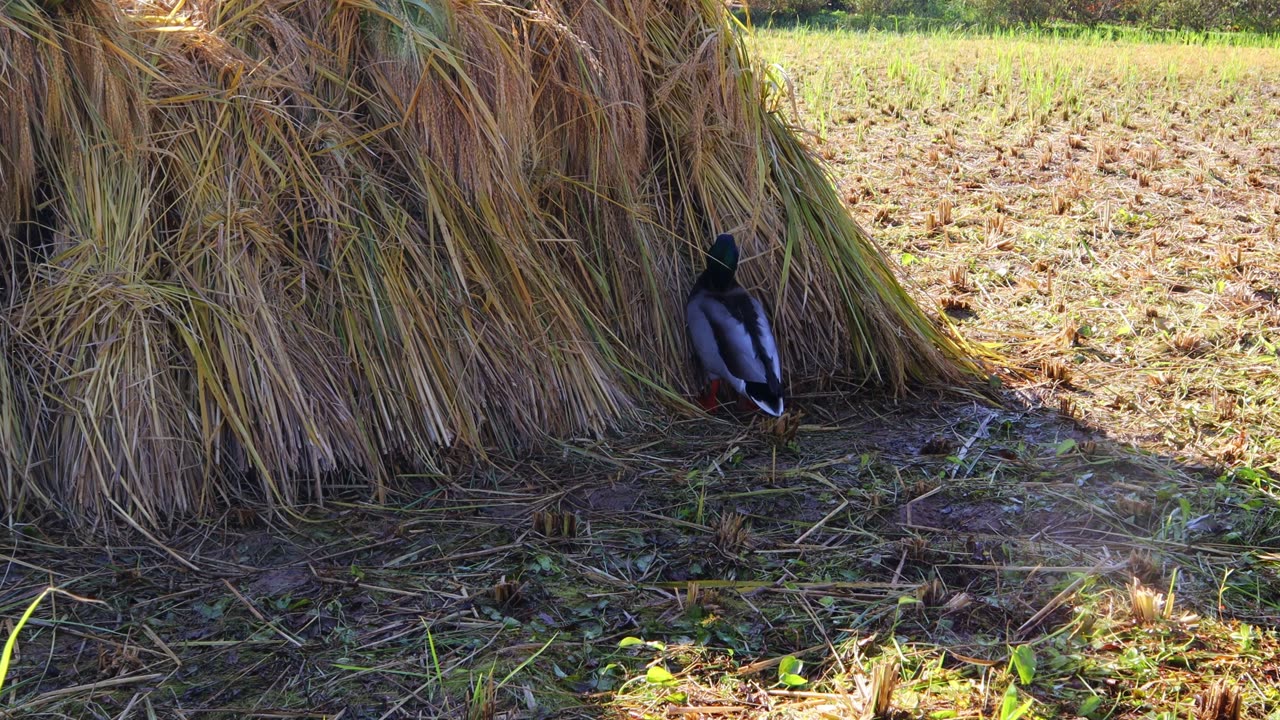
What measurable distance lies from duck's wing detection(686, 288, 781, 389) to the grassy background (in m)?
0.20

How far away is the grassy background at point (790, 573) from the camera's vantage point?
7.39ft

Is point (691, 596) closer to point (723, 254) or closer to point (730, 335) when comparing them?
point (730, 335)

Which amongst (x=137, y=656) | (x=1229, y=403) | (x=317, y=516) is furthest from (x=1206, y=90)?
(x=137, y=656)

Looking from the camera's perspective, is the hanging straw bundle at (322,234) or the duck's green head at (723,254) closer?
the hanging straw bundle at (322,234)

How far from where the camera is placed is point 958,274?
16.9 feet

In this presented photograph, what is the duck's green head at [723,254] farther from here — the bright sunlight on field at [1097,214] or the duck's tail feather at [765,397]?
the bright sunlight on field at [1097,214]

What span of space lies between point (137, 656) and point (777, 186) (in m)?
2.68

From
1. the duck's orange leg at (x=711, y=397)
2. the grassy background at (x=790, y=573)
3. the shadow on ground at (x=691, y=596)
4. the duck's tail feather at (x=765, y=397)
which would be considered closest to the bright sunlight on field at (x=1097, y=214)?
the grassy background at (x=790, y=573)

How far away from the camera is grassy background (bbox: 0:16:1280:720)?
7.39ft

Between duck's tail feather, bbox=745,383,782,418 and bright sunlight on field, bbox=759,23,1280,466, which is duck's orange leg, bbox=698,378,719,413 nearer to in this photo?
duck's tail feather, bbox=745,383,782,418

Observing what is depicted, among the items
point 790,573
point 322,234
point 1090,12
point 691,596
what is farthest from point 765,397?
point 1090,12

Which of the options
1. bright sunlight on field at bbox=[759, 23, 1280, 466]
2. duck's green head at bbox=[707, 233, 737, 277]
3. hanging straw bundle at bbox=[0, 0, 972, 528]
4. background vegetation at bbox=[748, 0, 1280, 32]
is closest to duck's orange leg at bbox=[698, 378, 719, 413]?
hanging straw bundle at bbox=[0, 0, 972, 528]

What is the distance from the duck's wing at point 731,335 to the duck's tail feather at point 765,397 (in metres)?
0.02

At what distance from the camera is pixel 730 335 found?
3598 millimetres
